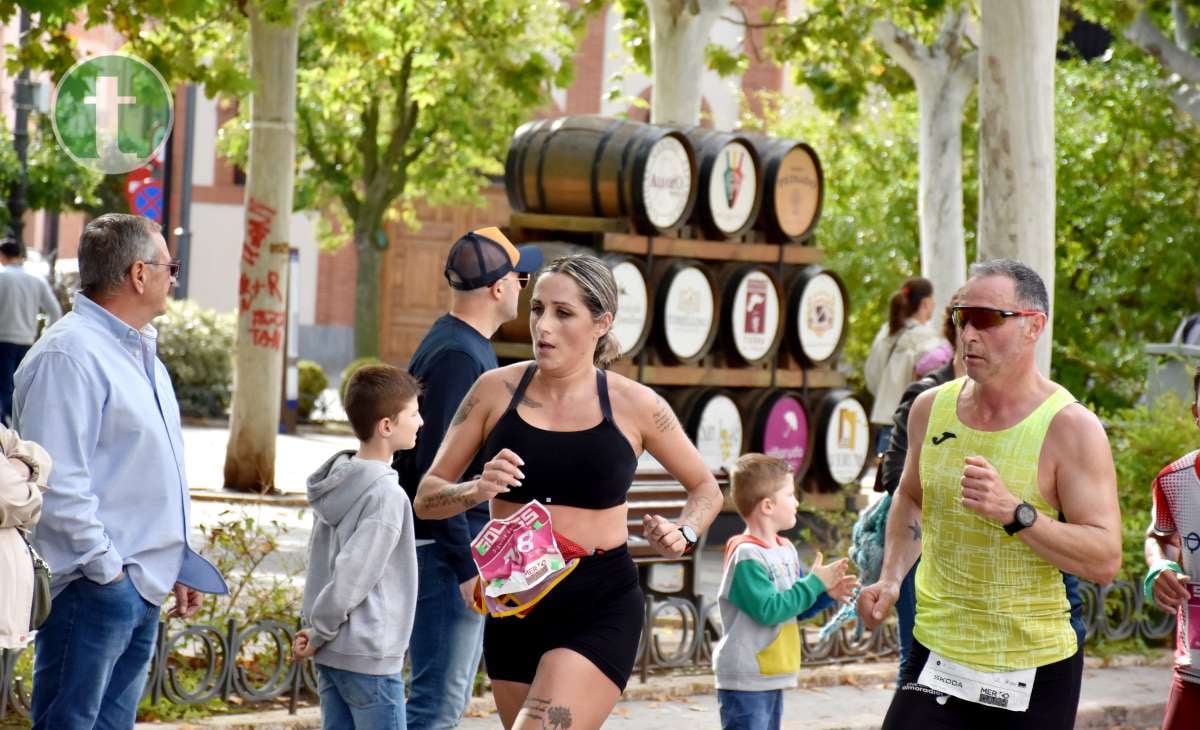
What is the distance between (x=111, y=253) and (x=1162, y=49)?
1698 centimetres

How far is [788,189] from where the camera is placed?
1375 centimetres

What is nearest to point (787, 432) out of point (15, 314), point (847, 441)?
point (847, 441)

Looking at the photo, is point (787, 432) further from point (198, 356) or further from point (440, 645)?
point (198, 356)

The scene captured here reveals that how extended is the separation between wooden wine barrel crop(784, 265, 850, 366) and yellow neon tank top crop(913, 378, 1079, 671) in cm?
876

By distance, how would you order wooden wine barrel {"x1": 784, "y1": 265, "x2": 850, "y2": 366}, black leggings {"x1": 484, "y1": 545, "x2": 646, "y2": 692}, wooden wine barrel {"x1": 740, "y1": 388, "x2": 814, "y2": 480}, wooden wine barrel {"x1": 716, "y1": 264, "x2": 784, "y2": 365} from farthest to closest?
1. wooden wine barrel {"x1": 784, "y1": 265, "x2": 850, "y2": 366}
2. wooden wine barrel {"x1": 740, "y1": 388, "x2": 814, "y2": 480}
3. wooden wine barrel {"x1": 716, "y1": 264, "x2": 784, "y2": 365}
4. black leggings {"x1": 484, "y1": 545, "x2": 646, "y2": 692}

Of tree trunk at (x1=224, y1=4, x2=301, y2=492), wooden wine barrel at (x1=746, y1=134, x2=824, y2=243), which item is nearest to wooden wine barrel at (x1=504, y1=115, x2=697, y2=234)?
wooden wine barrel at (x1=746, y1=134, x2=824, y2=243)

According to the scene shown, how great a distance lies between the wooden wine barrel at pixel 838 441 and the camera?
45.9 ft

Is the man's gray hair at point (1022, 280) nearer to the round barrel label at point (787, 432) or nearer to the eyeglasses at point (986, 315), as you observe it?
the eyeglasses at point (986, 315)

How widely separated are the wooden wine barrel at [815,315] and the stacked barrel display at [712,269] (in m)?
0.01

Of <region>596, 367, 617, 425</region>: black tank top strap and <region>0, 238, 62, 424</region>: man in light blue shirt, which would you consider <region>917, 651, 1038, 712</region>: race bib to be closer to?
<region>596, 367, 617, 425</region>: black tank top strap

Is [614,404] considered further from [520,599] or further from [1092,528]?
[1092,528]

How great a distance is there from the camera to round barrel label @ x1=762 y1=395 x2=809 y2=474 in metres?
13.5

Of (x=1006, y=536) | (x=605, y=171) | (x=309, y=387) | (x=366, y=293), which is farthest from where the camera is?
(x=366, y=293)

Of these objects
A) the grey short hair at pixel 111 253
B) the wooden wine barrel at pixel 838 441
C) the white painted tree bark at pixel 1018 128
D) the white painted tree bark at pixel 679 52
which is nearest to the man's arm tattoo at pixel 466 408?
the grey short hair at pixel 111 253
